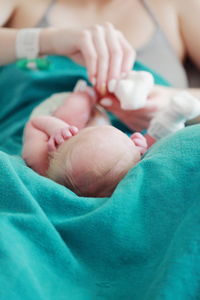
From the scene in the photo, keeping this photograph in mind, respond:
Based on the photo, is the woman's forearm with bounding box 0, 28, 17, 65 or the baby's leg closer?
the baby's leg

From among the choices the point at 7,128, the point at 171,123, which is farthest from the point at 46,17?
the point at 171,123

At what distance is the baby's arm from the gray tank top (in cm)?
51

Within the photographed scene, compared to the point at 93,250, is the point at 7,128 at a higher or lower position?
lower

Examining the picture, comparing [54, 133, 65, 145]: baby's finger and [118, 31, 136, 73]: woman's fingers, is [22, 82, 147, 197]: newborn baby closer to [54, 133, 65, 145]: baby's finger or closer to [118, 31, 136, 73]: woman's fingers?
[54, 133, 65, 145]: baby's finger

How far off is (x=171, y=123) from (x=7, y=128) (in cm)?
47

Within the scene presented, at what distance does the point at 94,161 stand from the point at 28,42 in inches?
21.4

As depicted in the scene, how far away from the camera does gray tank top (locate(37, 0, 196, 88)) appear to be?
1.20 metres

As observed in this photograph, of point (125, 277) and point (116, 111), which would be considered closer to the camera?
point (125, 277)

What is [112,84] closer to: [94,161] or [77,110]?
[77,110]

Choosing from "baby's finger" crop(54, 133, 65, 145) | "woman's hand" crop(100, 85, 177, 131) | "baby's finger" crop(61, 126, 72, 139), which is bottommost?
"woman's hand" crop(100, 85, 177, 131)

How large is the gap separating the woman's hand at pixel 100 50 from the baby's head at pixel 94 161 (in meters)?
0.25

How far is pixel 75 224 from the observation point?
19.7 inches

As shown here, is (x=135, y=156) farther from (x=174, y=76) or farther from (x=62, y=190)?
(x=174, y=76)

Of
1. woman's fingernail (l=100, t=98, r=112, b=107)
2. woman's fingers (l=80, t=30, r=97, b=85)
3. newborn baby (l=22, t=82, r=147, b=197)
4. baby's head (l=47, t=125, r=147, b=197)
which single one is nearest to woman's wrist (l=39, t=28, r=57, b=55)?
woman's fingers (l=80, t=30, r=97, b=85)
